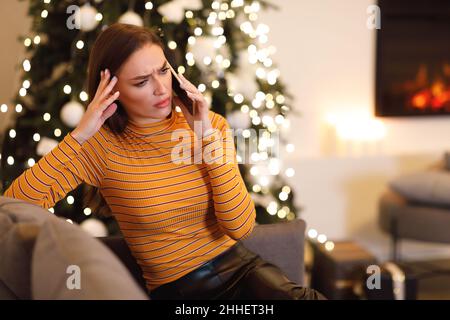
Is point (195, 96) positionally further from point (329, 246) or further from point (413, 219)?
point (413, 219)

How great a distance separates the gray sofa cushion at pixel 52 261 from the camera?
2.71 feet

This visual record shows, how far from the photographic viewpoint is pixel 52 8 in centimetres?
250

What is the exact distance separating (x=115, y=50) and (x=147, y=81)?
0.11 metres

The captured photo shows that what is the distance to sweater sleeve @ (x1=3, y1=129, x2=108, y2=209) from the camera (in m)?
1.45

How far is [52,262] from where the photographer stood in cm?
91

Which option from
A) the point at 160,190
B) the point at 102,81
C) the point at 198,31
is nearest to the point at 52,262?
the point at 160,190

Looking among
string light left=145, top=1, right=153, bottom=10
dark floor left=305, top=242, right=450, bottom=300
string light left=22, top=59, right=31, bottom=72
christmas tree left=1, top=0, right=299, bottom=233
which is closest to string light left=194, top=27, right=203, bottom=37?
christmas tree left=1, top=0, right=299, bottom=233

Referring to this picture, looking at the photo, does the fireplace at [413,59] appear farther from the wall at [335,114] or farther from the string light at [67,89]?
the string light at [67,89]

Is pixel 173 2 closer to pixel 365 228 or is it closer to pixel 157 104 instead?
pixel 157 104

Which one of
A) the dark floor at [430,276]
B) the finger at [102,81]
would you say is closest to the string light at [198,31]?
the finger at [102,81]

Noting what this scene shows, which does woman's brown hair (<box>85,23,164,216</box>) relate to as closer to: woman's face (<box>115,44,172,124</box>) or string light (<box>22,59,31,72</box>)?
woman's face (<box>115,44,172,124</box>)

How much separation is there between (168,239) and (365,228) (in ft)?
8.07

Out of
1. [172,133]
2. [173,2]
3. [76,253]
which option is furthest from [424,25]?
[76,253]

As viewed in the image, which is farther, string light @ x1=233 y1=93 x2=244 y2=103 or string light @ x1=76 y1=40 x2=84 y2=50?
string light @ x1=233 y1=93 x2=244 y2=103
